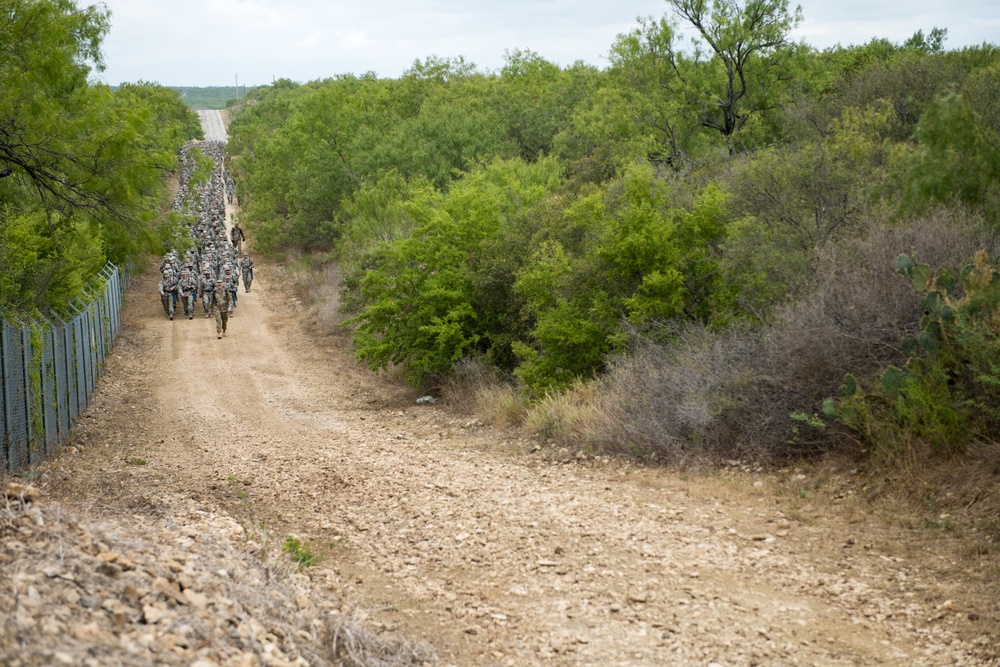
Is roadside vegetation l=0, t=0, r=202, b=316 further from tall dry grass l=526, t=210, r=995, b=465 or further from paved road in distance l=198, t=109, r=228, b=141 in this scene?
paved road in distance l=198, t=109, r=228, b=141

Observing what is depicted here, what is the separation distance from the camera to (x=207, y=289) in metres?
33.2

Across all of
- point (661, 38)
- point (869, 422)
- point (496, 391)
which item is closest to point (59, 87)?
point (496, 391)

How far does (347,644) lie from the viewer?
622 cm

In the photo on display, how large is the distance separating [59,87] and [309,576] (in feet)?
31.4

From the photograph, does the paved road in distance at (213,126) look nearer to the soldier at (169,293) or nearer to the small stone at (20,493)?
the soldier at (169,293)

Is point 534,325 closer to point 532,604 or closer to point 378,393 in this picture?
point 378,393

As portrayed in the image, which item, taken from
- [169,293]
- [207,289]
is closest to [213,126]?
[207,289]

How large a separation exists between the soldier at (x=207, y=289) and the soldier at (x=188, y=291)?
0.50 metres

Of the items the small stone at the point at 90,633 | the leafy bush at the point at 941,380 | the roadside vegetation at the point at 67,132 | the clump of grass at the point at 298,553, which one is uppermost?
the roadside vegetation at the point at 67,132

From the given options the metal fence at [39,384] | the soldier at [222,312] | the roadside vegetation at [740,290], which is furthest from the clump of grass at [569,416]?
the soldier at [222,312]

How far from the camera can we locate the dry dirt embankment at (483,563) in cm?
606

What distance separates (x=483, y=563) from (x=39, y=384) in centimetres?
800

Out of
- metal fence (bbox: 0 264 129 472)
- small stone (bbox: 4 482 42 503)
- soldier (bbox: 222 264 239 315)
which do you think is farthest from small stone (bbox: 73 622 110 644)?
soldier (bbox: 222 264 239 315)

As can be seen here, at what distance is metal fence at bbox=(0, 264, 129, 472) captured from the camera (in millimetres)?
11867
